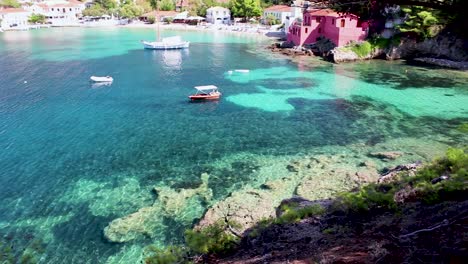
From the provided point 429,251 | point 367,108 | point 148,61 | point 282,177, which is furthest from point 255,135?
point 148,61

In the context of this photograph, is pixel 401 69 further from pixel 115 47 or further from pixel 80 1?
pixel 80 1

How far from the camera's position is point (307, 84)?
44.4 meters

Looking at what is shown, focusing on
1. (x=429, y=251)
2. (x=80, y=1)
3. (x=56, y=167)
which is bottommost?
(x=56, y=167)

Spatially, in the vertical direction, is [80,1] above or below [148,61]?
above

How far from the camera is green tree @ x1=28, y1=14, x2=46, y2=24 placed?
116938mm

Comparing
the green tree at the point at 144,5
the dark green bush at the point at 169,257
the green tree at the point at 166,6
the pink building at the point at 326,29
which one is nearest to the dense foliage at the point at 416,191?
the dark green bush at the point at 169,257

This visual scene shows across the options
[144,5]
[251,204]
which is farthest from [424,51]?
[144,5]

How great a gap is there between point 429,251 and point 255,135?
20.7m

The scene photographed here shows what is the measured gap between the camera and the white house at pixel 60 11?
124938 millimetres

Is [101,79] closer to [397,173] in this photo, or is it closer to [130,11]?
[397,173]

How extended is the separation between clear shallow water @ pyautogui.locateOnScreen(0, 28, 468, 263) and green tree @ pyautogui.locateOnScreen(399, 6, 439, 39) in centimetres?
778

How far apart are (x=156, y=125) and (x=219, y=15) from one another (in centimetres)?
8919

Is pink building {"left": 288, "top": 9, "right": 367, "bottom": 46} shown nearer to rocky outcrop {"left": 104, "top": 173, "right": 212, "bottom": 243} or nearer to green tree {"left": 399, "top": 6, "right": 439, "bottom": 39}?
green tree {"left": 399, "top": 6, "right": 439, "bottom": 39}

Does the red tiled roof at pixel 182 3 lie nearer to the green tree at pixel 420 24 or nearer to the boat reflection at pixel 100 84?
the green tree at pixel 420 24
